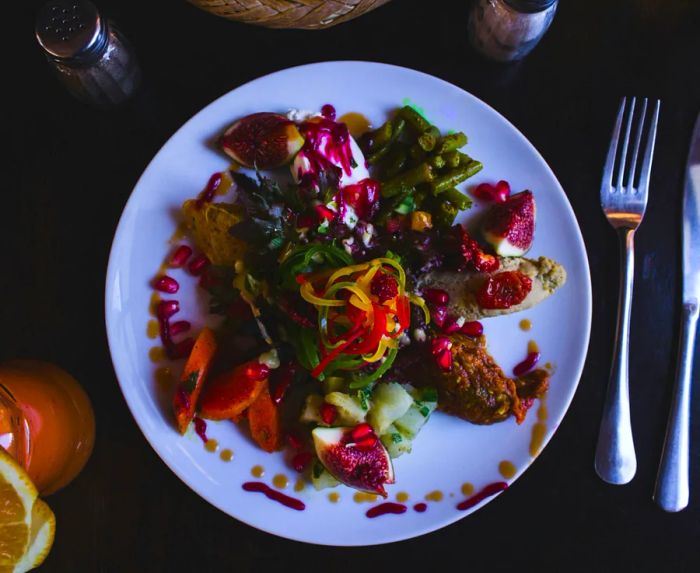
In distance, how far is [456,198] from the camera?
3459 millimetres

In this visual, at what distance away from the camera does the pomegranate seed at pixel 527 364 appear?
3.47 meters

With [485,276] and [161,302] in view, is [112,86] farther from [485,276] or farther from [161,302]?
[485,276]

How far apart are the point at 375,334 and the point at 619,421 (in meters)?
1.35

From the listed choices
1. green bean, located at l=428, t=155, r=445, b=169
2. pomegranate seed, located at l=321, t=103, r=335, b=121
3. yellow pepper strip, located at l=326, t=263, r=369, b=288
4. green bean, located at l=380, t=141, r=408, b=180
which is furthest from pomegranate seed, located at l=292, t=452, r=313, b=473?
pomegranate seed, located at l=321, t=103, r=335, b=121

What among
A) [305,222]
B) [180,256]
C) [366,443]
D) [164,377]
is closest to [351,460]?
[366,443]

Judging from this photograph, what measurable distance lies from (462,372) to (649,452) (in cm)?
110

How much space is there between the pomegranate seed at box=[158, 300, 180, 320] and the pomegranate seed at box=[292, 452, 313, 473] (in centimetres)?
88

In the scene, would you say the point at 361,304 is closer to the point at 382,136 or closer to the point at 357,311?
the point at 357,311

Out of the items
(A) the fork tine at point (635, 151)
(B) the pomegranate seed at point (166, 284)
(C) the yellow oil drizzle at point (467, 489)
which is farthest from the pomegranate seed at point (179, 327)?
(A) the fork tine at point (635, 151)

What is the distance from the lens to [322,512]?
11.0ft

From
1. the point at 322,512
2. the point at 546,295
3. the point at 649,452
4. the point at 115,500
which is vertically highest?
the point at 546,295

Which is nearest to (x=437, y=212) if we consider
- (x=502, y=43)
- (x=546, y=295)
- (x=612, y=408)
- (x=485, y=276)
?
(x=485, y=276)

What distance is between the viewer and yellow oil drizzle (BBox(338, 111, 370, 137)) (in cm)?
352

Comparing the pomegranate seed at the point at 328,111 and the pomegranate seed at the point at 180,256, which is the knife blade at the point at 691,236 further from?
the pomegranate seed at the point at 180,256
